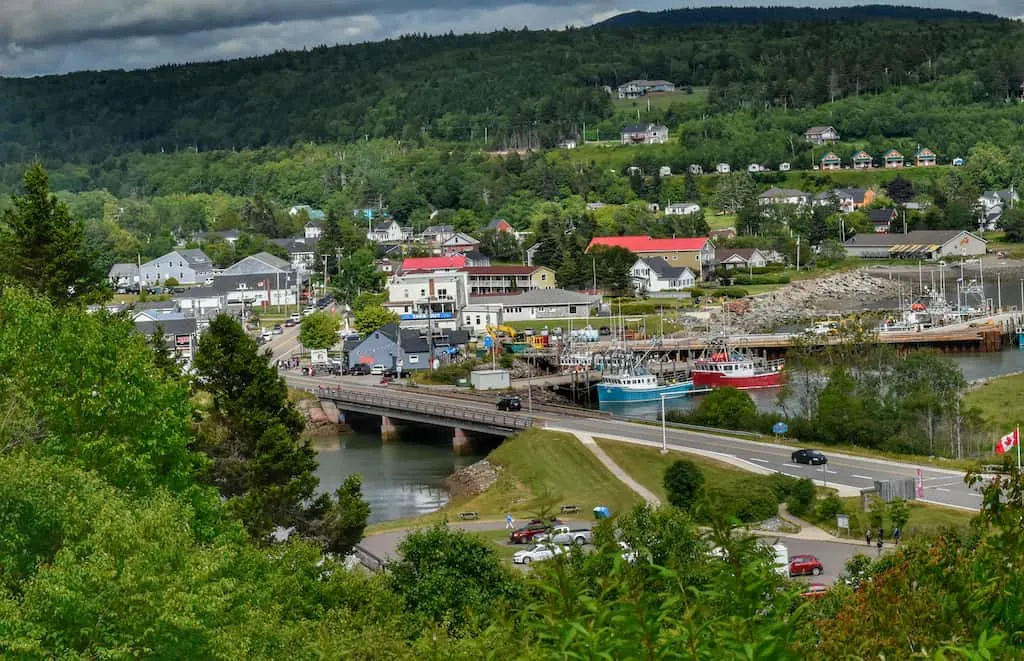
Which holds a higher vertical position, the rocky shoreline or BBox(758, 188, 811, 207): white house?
BBox(758, 188, 811, 207): white house

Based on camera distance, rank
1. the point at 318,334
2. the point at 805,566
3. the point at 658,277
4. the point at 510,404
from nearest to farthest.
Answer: the point at 805,566, the point at 510,404, the point at 318,334, the point at 658,277

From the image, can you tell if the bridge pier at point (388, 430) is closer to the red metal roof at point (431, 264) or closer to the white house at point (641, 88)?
the red metal roof at point (431, 264)

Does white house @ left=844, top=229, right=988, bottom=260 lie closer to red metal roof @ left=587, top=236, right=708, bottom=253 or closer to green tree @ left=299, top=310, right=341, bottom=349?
red metal roof @ left=587, top=236, right=708, bottom=253

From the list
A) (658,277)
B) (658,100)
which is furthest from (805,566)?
(658,100)

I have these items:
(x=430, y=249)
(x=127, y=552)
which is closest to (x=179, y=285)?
(x=430, y=249)

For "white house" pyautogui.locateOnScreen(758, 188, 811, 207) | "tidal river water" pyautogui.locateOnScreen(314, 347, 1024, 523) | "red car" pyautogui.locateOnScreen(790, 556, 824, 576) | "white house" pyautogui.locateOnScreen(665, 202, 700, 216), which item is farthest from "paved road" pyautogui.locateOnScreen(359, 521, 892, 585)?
"white house" pyautogui.locateOnScreen(758, 188, 811, 207)

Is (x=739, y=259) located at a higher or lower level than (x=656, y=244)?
lower

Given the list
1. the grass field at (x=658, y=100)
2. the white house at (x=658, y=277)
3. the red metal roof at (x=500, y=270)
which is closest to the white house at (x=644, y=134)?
the grass field at (x=658, y=100)

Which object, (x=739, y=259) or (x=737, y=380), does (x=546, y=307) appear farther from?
(x=739, y=259)
